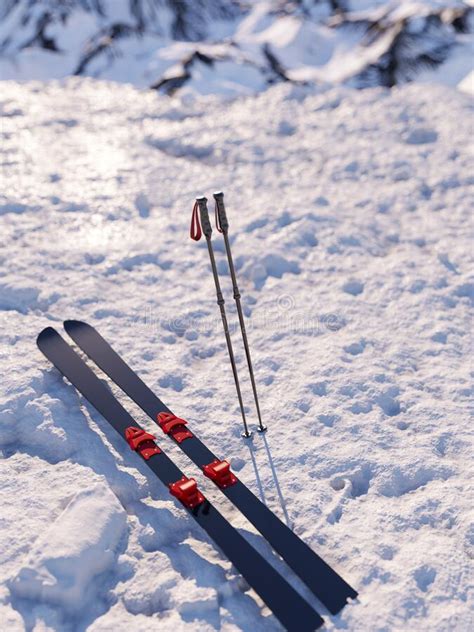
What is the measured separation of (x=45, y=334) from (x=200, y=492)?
2.08 metres

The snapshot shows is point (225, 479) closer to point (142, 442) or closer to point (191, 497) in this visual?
point (191, 497)

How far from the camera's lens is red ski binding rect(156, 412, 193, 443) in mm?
4062

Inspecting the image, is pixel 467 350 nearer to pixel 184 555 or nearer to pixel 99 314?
pixel 184 555

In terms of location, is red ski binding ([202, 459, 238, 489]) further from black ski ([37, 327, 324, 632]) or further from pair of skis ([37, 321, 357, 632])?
black ski ([37, 327, 324, 632])

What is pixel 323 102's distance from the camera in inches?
358

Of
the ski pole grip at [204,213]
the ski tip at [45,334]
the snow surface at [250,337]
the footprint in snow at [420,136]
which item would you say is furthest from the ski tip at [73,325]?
the footprint in snow at [420,136]

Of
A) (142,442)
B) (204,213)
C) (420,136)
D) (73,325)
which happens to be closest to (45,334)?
(73,325)

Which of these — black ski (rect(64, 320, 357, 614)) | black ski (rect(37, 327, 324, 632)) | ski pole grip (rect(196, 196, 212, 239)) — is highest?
ski pole grip (rect(196, 196, 212, 239))

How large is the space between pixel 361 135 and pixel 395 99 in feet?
3.71

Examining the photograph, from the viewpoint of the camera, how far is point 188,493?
361cm

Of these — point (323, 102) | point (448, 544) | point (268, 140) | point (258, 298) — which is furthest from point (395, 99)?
point (448, 544)

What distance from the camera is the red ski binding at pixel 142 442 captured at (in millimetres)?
3916

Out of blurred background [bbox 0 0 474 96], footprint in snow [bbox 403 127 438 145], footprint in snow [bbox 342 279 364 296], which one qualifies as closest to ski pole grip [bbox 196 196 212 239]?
footprint in snow [bbox 342 279 364 296]

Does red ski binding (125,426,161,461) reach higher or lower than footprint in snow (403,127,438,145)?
lower
